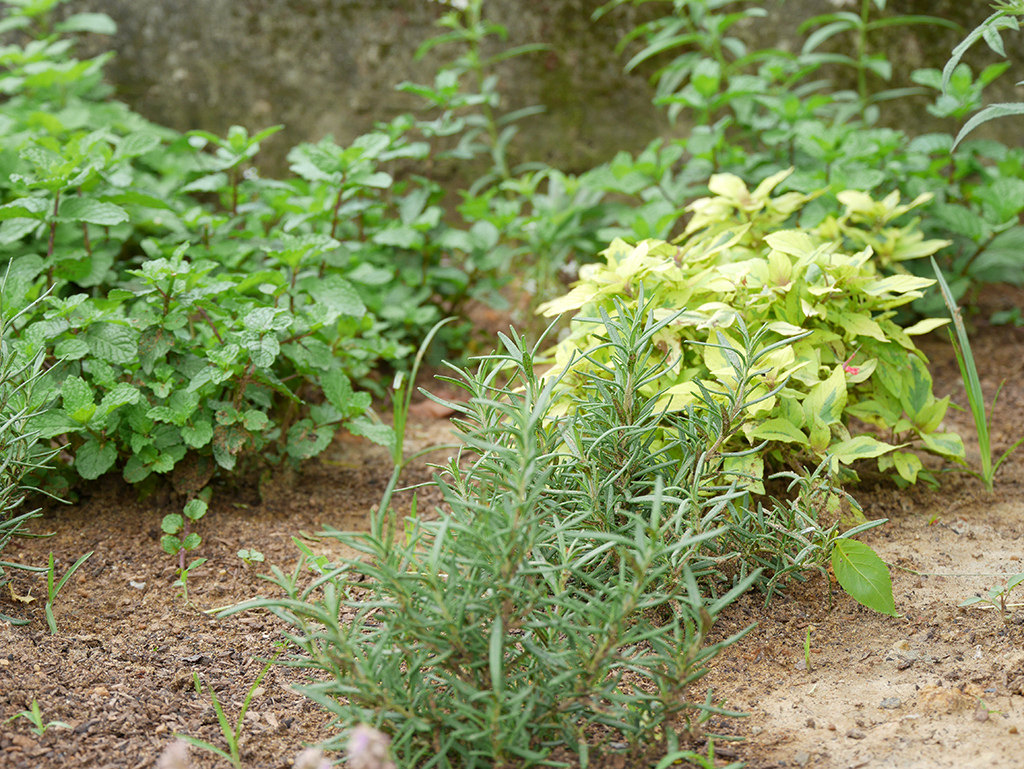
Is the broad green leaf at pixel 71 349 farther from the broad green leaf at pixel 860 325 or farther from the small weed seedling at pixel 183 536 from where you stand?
the broad green leaf at pixel 860 325

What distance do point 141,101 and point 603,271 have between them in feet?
9.35

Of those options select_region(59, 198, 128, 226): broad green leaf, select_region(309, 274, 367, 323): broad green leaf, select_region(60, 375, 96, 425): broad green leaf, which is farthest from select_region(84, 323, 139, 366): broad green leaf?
select_region(309, 274, 367, 323): broad green leaf

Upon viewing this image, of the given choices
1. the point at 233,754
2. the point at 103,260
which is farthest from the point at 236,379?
the point at 233,754

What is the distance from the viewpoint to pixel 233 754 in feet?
3.78

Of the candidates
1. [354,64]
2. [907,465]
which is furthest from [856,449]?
[354,64]

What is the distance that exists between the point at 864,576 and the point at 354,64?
3.22 metres

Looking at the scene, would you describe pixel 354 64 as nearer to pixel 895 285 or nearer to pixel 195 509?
pixel 195 509

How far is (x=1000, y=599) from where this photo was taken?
152cm

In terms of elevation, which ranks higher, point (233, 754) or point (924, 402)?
point (924, 402)

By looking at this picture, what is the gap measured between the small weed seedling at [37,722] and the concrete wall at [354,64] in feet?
9.92

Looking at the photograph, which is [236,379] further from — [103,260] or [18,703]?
[18,703]

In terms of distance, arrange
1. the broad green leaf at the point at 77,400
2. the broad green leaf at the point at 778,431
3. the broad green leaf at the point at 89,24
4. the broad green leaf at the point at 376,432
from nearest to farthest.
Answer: the broad green leaf at the point at 778,431 → the broad green leaf at the point at 77,400 → the broad green leaf at the point at 376,432 → the broad green leaf at the point at 89,24

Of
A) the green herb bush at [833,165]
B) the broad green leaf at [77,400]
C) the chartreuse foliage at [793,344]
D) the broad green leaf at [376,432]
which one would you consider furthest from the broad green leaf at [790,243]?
the broad green leaf at [77,400]

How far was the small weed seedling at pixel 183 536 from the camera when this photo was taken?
181 cm
